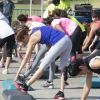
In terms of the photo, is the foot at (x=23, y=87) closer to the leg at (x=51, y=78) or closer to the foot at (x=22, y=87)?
the foot at (x=22, y=87)

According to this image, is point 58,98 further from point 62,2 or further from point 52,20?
point 62,2

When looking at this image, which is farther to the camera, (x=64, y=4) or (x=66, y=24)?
(x=64, y=4)

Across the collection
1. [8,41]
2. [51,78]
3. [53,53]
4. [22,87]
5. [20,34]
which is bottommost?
[51,78]

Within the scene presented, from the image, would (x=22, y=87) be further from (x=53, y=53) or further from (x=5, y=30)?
(x=5, y=30)

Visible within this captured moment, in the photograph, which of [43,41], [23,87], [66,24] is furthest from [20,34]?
[66,24]

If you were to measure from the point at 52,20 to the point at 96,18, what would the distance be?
77.3 inches

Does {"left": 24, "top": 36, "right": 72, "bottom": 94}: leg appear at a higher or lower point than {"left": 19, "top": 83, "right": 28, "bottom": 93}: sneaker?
higher

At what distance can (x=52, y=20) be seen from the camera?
31.8 ft

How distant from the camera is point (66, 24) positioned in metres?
9.81

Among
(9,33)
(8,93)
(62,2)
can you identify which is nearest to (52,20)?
(9,33)

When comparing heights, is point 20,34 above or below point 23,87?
above

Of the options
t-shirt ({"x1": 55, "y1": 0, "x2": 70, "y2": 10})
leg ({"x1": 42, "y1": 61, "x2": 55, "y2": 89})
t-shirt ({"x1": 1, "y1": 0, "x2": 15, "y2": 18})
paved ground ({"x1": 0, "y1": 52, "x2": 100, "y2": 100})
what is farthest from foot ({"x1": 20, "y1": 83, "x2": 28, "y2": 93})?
t-shirt ({"x1": 1, "y1": 0, "x2": 15, "y2": 18})

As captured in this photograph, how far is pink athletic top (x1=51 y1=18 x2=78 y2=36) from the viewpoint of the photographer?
954 cm

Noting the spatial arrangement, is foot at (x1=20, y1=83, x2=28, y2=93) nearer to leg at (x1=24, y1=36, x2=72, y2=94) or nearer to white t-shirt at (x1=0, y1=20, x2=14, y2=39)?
leg at (x1=24, y1=36, x2=72, y2=94)
